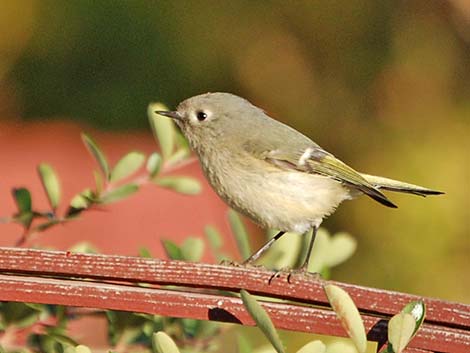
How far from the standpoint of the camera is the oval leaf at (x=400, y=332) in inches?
39.6

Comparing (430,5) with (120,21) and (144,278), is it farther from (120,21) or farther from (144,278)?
(144,278)

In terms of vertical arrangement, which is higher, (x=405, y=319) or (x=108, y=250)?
(x=405, y=319)

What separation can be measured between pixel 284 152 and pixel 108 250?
9.60 ft

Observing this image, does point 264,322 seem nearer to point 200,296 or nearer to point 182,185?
point 200,296

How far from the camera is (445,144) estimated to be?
336 centimetres

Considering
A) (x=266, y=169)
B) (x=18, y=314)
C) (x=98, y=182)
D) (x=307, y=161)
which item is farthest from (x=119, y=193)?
(x=307, y=161)

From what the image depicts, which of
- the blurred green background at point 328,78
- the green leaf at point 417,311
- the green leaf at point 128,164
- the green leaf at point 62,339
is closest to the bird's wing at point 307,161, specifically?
the green leaf at point 128,164

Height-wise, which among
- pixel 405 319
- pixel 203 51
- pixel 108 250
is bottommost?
pixel 108 250

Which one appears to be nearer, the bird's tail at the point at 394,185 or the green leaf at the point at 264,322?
the green leaf at the point at 264,322

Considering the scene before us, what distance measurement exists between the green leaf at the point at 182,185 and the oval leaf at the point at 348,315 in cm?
62

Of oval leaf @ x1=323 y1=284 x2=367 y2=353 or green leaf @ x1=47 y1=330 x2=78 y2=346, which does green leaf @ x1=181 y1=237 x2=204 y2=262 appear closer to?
green leaf @ x1=47 y1=330 x2=78 y2=346

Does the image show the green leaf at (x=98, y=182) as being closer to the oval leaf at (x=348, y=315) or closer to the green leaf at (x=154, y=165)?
the green leaf at (x=154, y=165)

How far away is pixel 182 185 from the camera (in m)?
1.64

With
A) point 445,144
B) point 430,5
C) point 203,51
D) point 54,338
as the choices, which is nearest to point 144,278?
point 54,338
